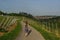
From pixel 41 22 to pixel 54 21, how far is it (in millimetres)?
1260

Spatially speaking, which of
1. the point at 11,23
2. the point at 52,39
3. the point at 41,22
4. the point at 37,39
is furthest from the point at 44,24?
the point at 37,39

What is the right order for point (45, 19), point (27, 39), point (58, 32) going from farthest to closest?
point (45, 19), point (58, 32), point (27, 39)

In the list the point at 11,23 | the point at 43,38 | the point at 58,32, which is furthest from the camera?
the point at 11,23

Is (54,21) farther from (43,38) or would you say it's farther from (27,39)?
(27,39)

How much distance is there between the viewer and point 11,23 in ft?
75.9

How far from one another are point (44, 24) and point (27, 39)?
23.4 feet

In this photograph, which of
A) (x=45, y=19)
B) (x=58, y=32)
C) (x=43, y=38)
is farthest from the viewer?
(x=45, y=19)

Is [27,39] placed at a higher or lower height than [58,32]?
higher

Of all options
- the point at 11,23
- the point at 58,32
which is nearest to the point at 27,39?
the point at 58,32

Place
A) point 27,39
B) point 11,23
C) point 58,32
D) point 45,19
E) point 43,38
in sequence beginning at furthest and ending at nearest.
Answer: point 11,23, point 45,19, point 58,32, point 43,38, point 27,39

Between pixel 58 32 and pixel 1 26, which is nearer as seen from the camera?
pixel 58 32

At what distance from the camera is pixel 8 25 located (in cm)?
2241

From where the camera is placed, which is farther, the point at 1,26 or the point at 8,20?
the point at 8,20

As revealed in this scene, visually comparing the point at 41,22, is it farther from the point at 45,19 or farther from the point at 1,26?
the point at 1,26
